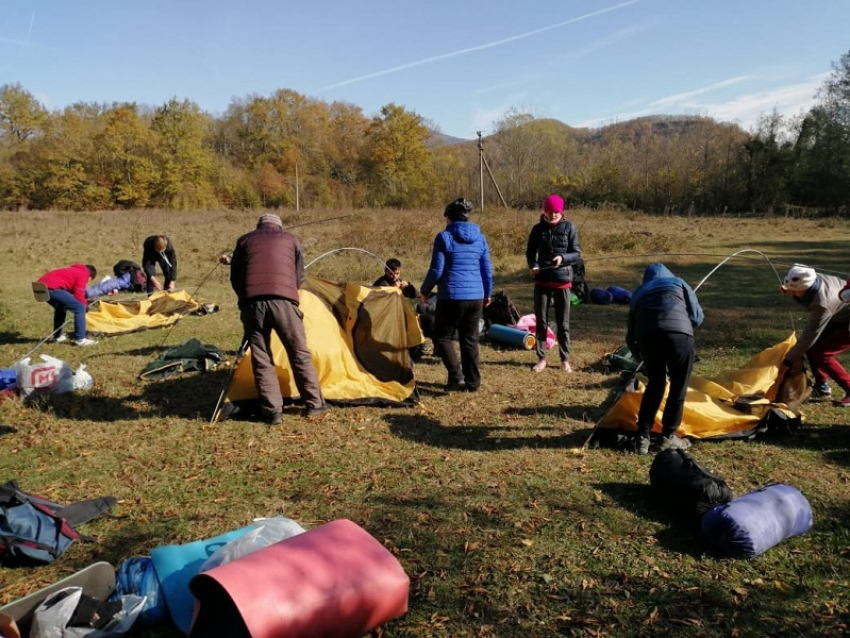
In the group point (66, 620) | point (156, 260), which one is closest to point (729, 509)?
point (66, 620)

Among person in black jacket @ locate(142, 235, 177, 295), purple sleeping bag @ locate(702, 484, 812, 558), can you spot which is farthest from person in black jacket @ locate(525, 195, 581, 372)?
person in black jacket @ locate(142, 235, 177, 295)

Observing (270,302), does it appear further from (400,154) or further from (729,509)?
(400,154)

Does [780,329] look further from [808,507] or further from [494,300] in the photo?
[808,507]

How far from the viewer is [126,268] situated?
48.0 ft

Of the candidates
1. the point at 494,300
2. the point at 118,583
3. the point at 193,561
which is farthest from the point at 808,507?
the point at 494,300

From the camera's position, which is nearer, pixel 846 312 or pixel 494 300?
pixel 846 312

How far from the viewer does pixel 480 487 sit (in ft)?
15.0

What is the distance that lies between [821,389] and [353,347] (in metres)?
4.89

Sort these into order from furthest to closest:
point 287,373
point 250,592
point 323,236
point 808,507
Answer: point 323,236
point 287,373
point 808,507
point 250,592

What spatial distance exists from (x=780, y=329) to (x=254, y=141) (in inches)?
2166

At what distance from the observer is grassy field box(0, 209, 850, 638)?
3.21m

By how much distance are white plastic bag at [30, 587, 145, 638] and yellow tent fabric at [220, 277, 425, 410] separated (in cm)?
320

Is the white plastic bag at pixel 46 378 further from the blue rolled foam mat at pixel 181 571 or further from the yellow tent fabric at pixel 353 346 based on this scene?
the blue rolled foam mat at pixel 181 571

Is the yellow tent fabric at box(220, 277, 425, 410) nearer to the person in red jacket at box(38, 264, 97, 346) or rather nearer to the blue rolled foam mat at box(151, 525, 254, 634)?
the blue rolled foam mat at box(151, 525, 254, 634)
